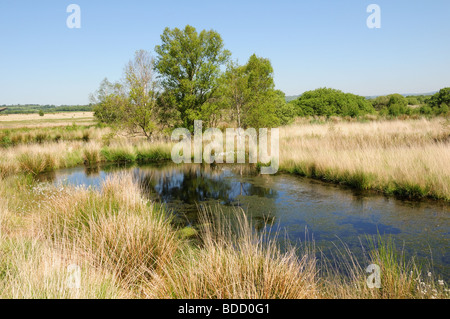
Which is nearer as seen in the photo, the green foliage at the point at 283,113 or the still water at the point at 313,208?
the still water at the point at 313,208

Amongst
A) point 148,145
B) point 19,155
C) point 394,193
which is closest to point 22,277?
point 394,193

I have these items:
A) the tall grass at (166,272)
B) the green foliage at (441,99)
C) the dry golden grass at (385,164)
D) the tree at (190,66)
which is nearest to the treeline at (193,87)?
the tree at (190,66)

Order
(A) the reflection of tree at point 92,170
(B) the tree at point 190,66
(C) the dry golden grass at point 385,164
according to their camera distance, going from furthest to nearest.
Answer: (B) the tree at point 190,66 < (A) the reflection of tree at point 92,170 < (C) the dry golden grass at point 385,164

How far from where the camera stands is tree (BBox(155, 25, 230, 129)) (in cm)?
1652

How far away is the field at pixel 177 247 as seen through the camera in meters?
2.83

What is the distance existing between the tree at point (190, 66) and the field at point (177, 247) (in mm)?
7142

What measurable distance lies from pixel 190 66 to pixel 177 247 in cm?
1427

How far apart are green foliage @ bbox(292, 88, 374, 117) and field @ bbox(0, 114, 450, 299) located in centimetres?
2084

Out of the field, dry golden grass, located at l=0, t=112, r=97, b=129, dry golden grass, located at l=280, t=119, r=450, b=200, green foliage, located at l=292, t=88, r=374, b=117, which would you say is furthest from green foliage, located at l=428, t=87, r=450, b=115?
dry golden grass, located at l=0, t=112, r=97, b=129

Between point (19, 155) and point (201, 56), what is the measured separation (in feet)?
34.3

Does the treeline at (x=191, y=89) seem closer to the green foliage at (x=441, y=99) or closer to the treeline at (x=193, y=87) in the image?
the treeline at (x=193, y=87)

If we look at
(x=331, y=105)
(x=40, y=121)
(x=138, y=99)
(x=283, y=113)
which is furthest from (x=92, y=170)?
(x=40, y=121)
